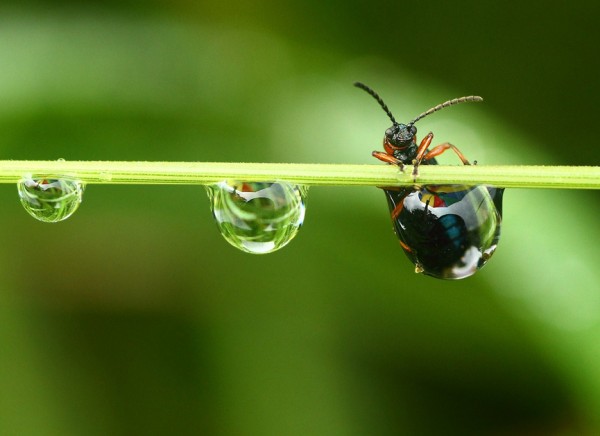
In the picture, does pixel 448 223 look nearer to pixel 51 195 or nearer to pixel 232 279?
pixel 51 195

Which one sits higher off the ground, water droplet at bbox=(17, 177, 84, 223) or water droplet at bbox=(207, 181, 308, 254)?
water droplet at bbox=(17, 177, 84, 223)

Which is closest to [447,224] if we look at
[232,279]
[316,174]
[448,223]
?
[448,223]

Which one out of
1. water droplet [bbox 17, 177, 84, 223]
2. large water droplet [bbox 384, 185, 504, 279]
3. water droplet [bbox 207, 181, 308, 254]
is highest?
water droplet [bbox 17, 177, 84, 223]

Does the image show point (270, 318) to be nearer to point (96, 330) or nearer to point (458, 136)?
point (96, 330)

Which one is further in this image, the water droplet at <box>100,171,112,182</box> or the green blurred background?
the green blurred background

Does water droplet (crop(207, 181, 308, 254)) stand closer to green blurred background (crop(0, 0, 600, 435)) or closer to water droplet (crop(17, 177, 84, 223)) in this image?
water droplet (crop(17, 177, 84, 223))

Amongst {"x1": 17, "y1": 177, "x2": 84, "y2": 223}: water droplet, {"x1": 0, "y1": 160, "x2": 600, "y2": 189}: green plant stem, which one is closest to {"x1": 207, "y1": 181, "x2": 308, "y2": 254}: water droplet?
{"x1": 0, "y1": 160, "x2": 600, "y2": 189}: green plant stem

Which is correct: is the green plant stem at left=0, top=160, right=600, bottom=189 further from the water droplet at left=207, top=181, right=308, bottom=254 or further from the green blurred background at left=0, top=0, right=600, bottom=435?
the green blurred background at left=0, top=0, right=600, bottom=435
